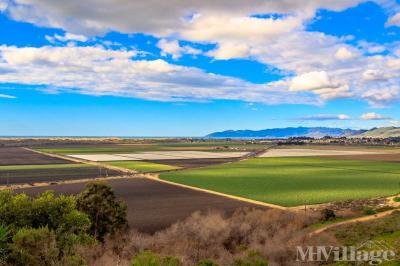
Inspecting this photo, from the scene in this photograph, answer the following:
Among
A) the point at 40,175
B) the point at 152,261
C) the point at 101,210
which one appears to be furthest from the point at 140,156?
the point at 152,261

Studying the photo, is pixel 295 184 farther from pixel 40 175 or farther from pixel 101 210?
pixel 40 175

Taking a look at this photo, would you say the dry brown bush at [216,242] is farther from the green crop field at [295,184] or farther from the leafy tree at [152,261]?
the green crop field at [295,184]

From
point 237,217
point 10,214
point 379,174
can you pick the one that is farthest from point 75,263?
point 379,174

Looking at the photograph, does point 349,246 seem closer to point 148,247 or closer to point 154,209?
point 148,247

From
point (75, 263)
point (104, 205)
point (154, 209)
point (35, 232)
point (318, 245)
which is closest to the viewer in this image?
point (75, 263)

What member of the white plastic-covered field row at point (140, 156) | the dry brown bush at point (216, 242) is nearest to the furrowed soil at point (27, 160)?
the white plastic-covered field row at point (140, 156)

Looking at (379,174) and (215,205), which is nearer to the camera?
(215,205)
